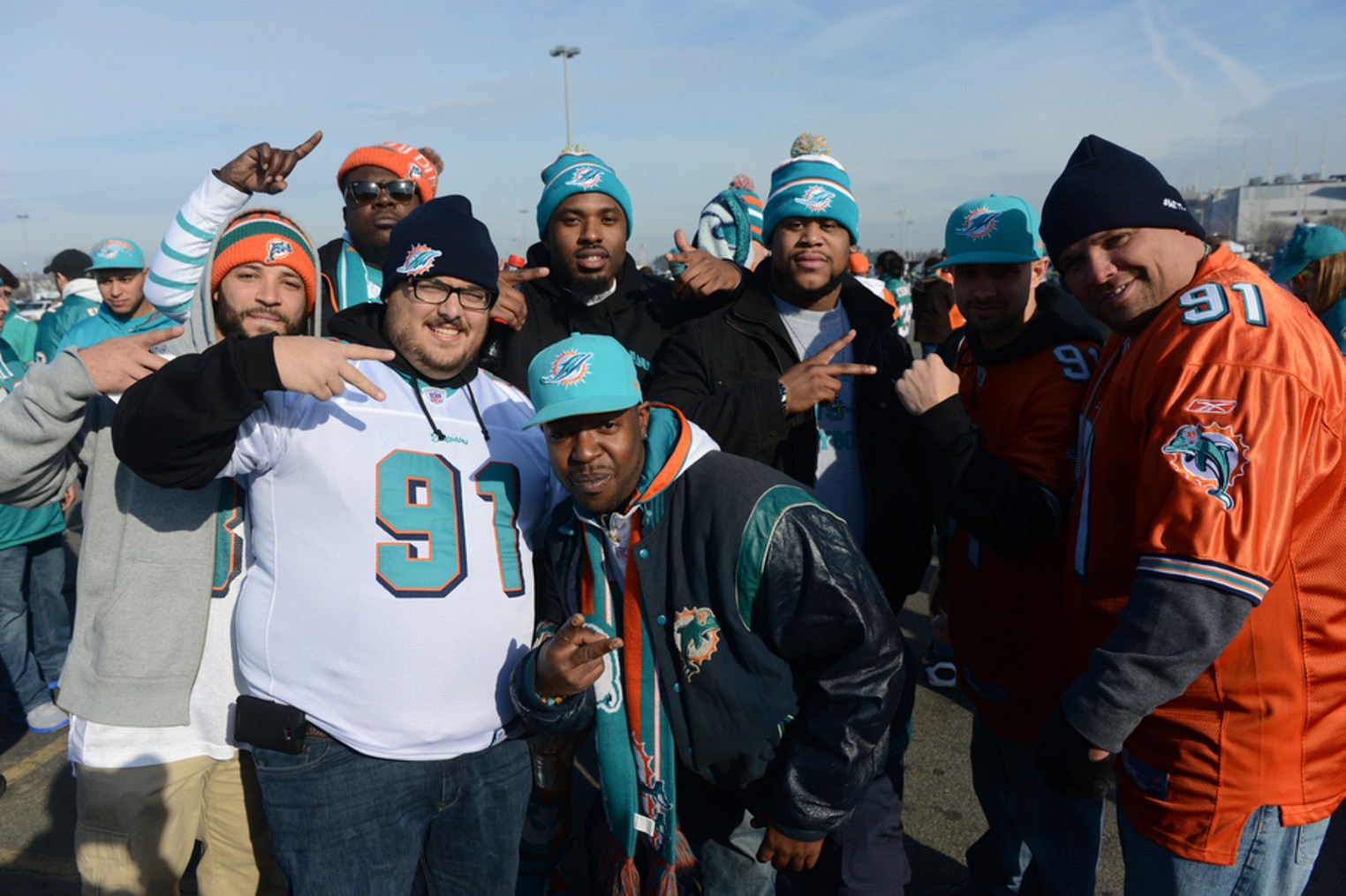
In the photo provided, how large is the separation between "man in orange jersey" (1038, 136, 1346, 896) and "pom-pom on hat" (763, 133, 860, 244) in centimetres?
114

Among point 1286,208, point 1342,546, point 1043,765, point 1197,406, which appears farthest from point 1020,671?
point 1286,208

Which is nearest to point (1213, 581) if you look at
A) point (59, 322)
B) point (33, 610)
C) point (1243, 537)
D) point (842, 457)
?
point (1243, 537)

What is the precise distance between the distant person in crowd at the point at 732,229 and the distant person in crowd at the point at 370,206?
1.71 m

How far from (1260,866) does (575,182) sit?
302 centimetres

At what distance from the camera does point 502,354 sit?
10.8ft

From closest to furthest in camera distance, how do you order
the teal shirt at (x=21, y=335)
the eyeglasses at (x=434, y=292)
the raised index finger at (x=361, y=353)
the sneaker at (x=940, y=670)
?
the raised index finger at (x=361, y=353), the eyeglasses at (x=434, y=292), the sneaker at (x=940, y=670), the teal shirt at (x=21, y=335)

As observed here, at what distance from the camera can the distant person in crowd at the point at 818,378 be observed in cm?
275

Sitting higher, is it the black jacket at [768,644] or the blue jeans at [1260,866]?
the black jacket at [768,644]

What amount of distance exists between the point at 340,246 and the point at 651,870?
2936 millimetres

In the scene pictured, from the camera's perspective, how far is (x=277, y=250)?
2.64 meters

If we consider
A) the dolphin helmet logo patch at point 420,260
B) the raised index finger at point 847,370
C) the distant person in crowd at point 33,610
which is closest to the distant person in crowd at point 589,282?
the raised index finger at point 847,370

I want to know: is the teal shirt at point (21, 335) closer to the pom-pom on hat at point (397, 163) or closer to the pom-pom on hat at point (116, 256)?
the pom-pom on hat at point (116, 256)

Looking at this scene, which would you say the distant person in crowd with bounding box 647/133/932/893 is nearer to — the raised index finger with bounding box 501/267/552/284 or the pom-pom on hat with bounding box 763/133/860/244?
the pom-pom on hat with bounding box 763/133/860/244

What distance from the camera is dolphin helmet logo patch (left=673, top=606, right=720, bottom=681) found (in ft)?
7.09
